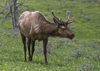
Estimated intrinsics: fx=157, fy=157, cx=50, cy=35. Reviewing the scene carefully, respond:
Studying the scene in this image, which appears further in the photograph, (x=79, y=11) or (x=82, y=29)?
(x=79, y=11)

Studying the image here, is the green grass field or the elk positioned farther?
the green grass field

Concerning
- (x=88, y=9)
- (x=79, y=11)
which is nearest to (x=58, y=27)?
(x=79, y=11)

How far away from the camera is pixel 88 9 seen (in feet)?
120

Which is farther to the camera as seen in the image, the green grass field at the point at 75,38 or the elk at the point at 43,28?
the green grass field at the point at 75,38

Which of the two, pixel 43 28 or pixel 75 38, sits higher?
pixel 43 28

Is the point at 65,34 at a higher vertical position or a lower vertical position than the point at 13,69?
higher

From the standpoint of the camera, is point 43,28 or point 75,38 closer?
point 43,28

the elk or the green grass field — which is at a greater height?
the elk

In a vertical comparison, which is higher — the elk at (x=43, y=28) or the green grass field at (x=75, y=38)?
the elk at (x=43, y=28)

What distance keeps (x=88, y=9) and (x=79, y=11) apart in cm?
313

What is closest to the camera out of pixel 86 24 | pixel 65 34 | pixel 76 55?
pixel 65 34

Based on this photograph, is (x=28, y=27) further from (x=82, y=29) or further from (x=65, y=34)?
(x=82, y=29)

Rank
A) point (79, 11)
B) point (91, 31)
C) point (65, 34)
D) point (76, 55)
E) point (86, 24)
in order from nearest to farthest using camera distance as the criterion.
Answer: point (65, 34) → point (76, 55) → point (91, 31) → point (86, 24) → point (79, 11)

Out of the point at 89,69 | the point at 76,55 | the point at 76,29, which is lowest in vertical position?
the point at 76,29
